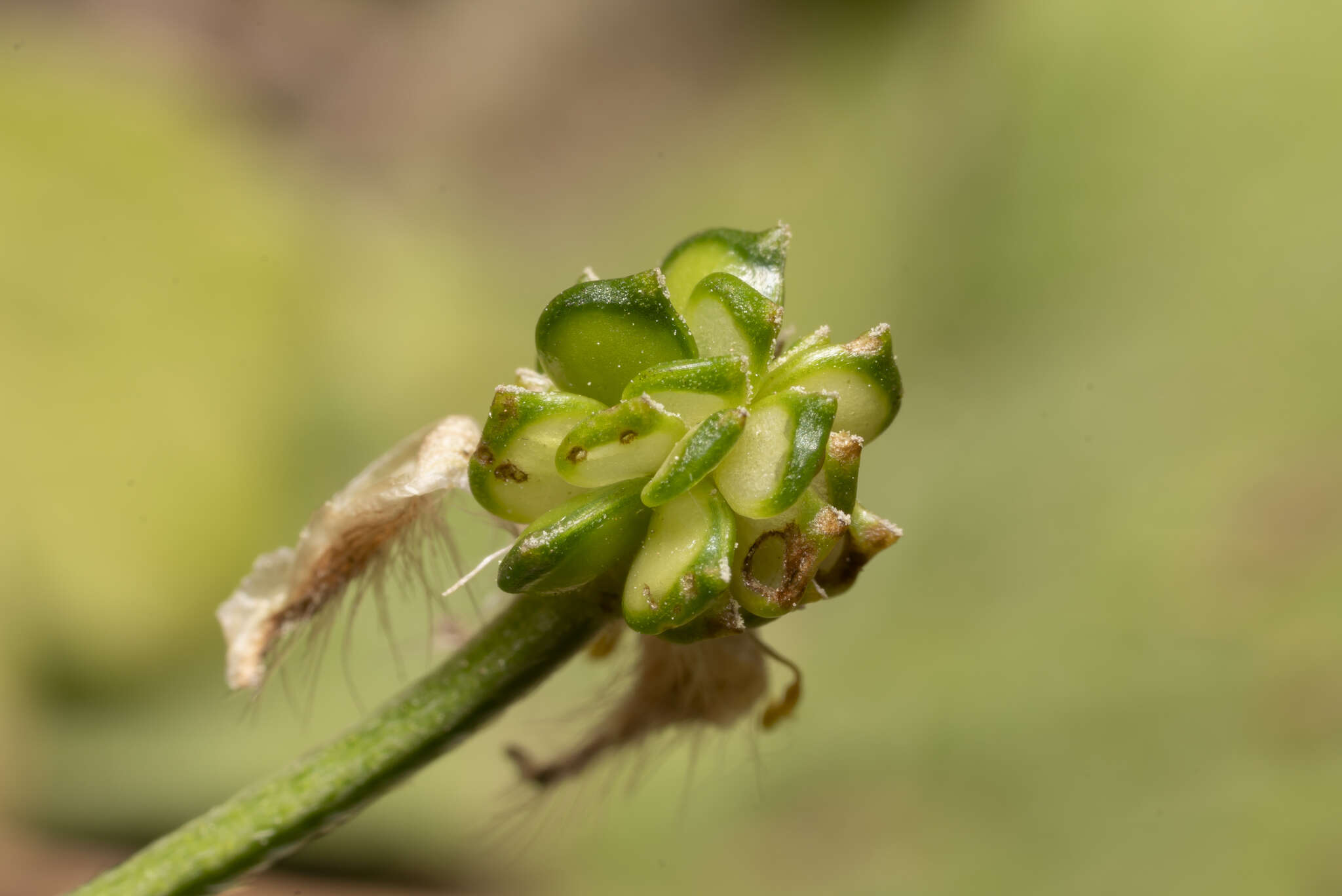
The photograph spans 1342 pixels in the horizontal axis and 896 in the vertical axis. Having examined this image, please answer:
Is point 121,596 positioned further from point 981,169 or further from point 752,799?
point 981,169

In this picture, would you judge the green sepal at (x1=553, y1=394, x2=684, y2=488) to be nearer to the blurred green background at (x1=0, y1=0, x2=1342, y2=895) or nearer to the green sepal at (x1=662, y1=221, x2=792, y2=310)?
the green sepal at (x1=662, y1=221, x2=792, y2=310)

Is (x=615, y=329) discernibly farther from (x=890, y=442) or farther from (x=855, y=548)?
(x=890, y=442)

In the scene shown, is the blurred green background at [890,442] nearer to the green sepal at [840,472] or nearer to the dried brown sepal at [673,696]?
the dried brown sepal at [673,696]

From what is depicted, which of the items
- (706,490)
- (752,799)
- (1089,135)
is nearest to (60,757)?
(752,799)

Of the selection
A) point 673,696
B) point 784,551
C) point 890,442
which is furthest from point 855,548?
point 890,442

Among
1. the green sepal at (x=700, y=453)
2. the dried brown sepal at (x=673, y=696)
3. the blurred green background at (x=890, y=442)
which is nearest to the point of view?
the green sepal at (x=700, y=453)

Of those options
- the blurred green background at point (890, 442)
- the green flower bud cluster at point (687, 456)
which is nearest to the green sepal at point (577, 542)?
the green flower bud cluster at point (687, 456)

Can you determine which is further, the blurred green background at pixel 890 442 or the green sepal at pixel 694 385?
the blurred green background at pixel 890 442
